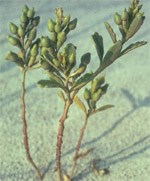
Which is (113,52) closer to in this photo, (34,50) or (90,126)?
(34,50)

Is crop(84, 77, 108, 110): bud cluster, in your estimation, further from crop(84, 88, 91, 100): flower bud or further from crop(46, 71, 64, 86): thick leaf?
crop(46, 71, 64, 86): thick leaf

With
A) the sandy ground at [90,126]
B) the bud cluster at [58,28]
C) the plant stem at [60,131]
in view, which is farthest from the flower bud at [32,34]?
the sandy ground at [90,126]

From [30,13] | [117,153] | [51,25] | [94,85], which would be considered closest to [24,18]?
[30,13]

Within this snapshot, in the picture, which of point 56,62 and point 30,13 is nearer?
point 56,62

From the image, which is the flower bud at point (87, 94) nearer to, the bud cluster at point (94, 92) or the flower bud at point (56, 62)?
the bud cluster at point (94, 92)

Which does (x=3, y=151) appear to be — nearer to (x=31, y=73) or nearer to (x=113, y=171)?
(x=113, y=171)

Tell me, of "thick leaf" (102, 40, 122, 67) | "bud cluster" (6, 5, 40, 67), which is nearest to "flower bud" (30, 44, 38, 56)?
"bud cluster" (6, 5, 40, 67)
